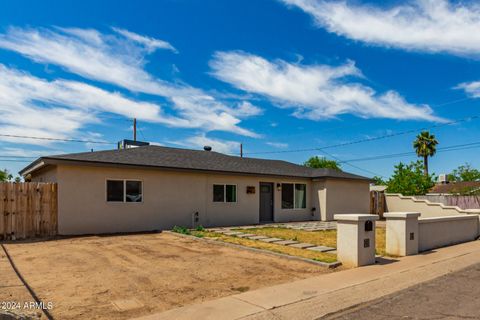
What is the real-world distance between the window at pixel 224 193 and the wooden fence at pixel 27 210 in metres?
7.09

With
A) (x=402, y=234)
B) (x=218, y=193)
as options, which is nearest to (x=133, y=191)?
(x=218, y=193)

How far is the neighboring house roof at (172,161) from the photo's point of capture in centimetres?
1384

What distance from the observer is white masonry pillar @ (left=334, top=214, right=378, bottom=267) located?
26.7 ft

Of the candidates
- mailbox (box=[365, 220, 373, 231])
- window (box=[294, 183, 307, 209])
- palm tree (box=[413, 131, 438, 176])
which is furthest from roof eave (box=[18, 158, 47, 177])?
palm tree (box=[413, 131, 438, 176])

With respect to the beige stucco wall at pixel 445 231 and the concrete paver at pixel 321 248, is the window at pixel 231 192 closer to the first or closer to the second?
the concrete paver at pixel 321 248

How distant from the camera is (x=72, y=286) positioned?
630cm

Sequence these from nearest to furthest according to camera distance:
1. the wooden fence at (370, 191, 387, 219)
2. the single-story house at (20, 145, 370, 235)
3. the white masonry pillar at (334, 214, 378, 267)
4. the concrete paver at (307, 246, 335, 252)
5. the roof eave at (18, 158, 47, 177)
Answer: the white masonry pillar at (334, 214, 378, 267)
the concrete paver at (307, 246, 335, 252)
the roof eave at (18, 158, 47, 177)
the single-story house at (20, 145, 370, 235)
the wooden fence at (370, 191, 387, 219)

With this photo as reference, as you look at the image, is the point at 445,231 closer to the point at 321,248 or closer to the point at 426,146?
the point at 321,248

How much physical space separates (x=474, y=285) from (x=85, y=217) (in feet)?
40.1

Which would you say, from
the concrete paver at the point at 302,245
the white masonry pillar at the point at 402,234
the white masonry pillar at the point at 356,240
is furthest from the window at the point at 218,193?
the white masonry pillar at the point at 356,240

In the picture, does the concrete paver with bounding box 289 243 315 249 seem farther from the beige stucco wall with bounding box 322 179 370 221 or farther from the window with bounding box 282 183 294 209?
the beige stucco wall with bounding box 322 179 370 221

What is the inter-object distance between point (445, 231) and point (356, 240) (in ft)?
18.6

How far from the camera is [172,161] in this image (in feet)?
54.6

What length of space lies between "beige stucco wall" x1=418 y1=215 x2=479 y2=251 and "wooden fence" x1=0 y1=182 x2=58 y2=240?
12157mm
